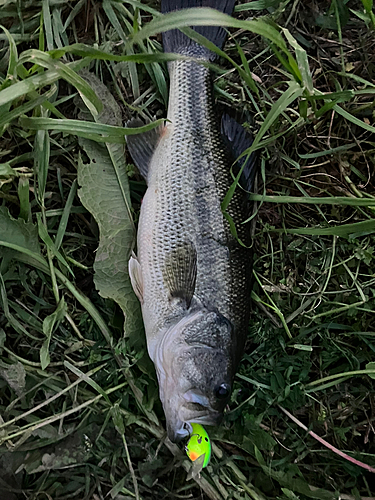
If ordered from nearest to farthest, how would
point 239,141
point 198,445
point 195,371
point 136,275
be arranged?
point 195,371 → point 198,445 → point 136,275 → point 239,141

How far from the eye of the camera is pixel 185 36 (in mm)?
2314

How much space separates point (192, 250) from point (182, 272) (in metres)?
0.12

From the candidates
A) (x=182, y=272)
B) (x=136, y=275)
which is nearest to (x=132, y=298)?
(x=136, y=275)

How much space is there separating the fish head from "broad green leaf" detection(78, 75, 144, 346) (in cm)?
31

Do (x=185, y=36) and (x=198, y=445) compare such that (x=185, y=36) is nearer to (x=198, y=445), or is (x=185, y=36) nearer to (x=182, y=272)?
(x=182, y=272)

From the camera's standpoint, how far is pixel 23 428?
214 centimetres

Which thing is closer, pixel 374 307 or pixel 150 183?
pixel 150 183

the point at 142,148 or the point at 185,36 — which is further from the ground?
the point at 185,36

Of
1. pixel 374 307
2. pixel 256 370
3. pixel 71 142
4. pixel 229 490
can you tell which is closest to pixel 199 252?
pixel 256 370

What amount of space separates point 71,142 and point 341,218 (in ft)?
5.32

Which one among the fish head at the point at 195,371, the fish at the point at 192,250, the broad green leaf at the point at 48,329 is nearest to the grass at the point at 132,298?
the broad green leaf at the point at 48,329

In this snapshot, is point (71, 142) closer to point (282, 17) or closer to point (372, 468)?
point (282, 17)

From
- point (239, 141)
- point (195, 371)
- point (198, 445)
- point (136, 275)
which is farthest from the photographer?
point (239, 141)

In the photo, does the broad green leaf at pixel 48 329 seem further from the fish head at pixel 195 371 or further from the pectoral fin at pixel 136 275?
the fish head at pixel 195 371
